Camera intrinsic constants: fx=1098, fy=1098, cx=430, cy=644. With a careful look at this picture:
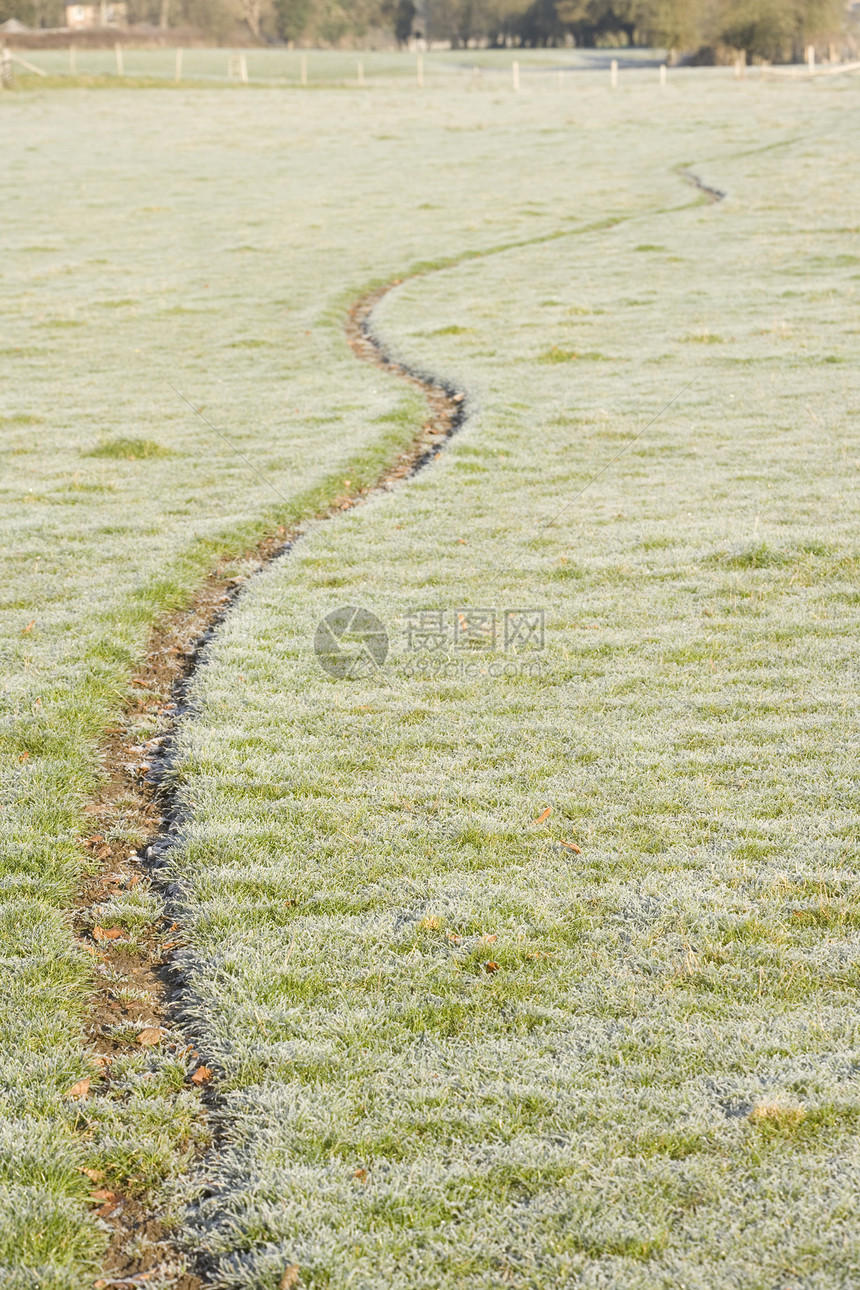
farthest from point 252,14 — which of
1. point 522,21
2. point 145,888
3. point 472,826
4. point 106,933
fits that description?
point 106,933

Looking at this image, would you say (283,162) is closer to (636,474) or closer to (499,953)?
(636,474)

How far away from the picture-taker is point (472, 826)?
7.23m

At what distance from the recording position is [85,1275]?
4.36m

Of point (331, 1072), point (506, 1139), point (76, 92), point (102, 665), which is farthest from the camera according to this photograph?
point (76, 92)

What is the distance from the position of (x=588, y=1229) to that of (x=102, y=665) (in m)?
6.56

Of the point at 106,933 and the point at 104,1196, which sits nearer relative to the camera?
the point at 104,1196

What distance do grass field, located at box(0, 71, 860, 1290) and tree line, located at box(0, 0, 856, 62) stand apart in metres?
101

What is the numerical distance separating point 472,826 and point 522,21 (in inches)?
6581

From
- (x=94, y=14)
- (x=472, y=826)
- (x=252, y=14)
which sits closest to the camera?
(x=472, y=826)

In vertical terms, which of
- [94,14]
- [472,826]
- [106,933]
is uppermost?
[94,14]

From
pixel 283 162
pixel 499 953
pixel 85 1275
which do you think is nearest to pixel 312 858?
pixel 499 953

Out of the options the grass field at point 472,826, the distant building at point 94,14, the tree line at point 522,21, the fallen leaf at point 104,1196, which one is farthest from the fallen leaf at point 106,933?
the distant building at point 94,14

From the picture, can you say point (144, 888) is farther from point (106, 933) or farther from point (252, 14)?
point (252, 14)

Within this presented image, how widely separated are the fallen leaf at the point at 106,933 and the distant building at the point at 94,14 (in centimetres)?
15176
